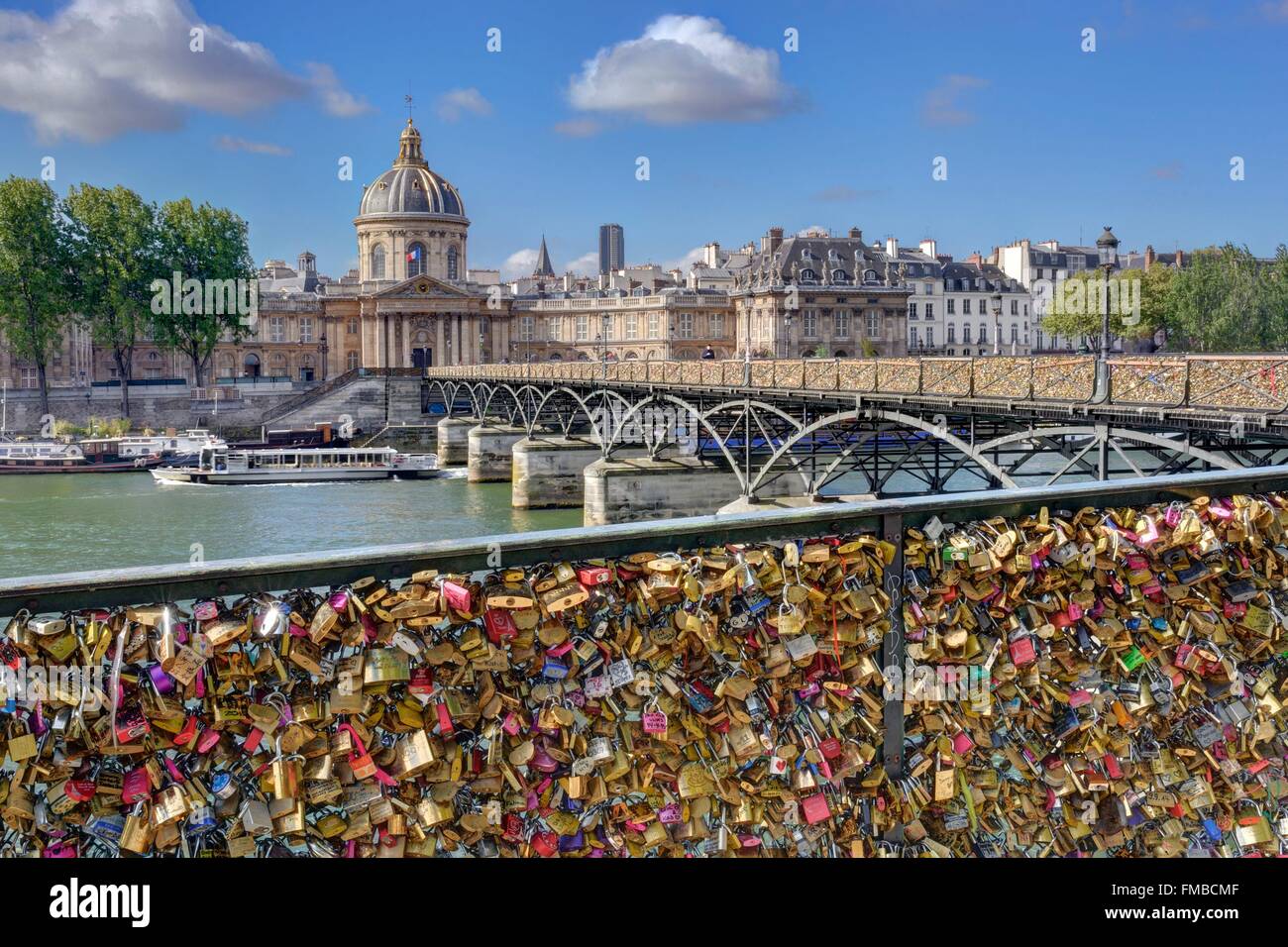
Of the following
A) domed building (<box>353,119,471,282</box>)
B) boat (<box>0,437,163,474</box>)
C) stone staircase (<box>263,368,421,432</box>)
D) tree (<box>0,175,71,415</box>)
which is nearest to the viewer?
boat (<box>0,437,163,474</box>)

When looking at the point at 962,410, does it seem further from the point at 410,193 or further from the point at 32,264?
the point at 410,193

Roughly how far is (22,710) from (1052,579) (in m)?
2.83

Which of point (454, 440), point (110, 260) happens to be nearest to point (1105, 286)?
point (454, 440)

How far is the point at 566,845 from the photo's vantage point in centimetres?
330

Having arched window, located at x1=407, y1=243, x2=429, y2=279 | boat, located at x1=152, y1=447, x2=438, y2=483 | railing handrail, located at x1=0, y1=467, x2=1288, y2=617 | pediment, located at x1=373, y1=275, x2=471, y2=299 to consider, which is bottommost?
boat, located at x1=152, y1=447, x2=438, y2=483

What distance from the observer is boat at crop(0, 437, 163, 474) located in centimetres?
4584

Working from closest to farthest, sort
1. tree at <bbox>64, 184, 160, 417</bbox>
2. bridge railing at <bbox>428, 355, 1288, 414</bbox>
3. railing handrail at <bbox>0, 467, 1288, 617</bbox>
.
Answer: railing handrail at <bbox>0, 467, 1288, 617</bbox> → bridge railing at <bbox>428, 355, 1288, 414</bbox> → tree at <bbox>64, 184, 160, 417</bbox>

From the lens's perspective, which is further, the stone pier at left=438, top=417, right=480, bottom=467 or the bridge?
the stone pier at left=438, top=417, right=480, bottom=467

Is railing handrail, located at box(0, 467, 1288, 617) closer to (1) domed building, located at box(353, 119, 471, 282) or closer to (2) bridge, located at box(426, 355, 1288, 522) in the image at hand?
(2) bridge, located at box(426, 355, 1288, 522)

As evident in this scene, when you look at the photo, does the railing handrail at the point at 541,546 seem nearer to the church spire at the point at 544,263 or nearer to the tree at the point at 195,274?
the tree at the point at 195,274

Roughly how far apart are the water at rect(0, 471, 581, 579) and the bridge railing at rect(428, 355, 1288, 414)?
6.24m

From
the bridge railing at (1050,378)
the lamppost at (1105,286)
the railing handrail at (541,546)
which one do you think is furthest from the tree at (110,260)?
the railing handrail at (541,546)

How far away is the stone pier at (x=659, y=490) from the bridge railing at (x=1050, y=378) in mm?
3698

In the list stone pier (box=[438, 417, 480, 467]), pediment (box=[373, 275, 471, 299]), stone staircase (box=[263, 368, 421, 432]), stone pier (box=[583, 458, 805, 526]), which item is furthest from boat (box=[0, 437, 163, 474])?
pediment (box=[373, 275, 471, 299])
